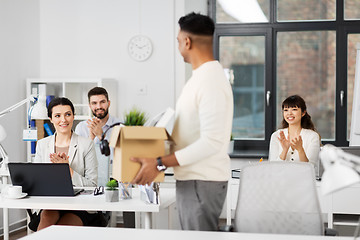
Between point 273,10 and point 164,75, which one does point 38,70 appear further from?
point 273,10

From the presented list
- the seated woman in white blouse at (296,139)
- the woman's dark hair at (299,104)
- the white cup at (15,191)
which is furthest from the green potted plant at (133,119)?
the woman's dark hair at (299,104)

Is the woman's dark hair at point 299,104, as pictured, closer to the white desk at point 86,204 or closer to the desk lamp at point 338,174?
the white desk at point 86,204

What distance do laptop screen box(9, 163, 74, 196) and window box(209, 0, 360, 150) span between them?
315cm

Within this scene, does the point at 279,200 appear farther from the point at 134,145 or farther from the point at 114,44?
the point at 114,44

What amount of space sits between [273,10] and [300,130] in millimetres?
2069

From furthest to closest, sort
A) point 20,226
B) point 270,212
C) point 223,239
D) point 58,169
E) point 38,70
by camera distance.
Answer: point 38,70, point 20,226, point 58,169, point 270,212, point 223,239

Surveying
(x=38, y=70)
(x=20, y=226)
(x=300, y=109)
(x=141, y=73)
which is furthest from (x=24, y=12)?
(x=300, y=109)

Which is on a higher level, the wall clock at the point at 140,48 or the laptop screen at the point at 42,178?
the wall clock at the point at 140,48

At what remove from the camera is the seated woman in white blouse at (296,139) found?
424cm

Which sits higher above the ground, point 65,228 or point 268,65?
point 268,65

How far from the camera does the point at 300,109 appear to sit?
437 cm

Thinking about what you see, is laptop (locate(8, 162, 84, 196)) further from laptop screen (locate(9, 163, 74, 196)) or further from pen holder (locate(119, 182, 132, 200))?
pen holder (locate(119, 182, 132, 200))

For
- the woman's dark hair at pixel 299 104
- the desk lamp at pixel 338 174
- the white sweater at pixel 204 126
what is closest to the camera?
the desk lamp at pixel 338 174

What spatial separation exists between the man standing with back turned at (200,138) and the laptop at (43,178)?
1135mm
